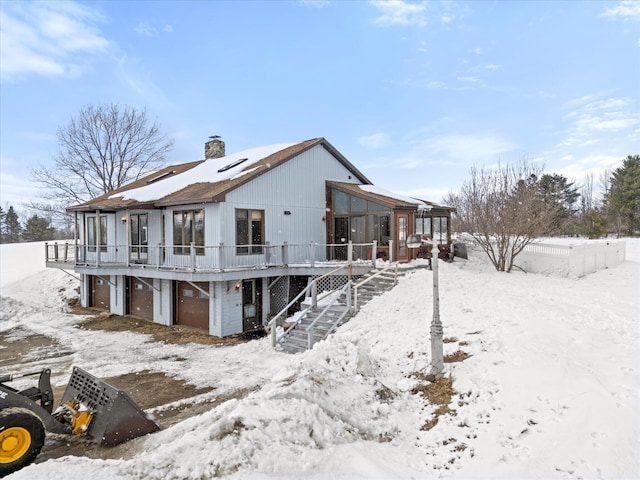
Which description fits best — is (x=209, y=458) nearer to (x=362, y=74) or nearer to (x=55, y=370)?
(x=55, y=370)

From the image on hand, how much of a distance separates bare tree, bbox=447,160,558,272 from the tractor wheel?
18.4 m

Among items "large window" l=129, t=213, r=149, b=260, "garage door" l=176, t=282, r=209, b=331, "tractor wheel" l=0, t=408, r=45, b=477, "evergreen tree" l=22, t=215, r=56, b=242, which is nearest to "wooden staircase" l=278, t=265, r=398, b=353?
"garage door" l=176, t=282, r=209, b=331

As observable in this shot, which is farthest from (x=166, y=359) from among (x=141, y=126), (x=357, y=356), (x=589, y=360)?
(x=141, y=126)

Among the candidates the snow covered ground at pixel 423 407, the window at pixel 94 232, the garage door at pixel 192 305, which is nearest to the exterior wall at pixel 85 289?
the window at pixel 94 232

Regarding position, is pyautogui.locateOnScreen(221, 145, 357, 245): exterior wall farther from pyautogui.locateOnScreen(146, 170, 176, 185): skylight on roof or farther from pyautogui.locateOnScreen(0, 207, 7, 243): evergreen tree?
pyautogui.locateOnScreen(0, 207, 7, 243): evergreen tree

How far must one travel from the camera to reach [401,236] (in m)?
18.2

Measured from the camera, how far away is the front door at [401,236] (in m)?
17.9

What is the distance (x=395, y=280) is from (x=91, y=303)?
60.0 feet

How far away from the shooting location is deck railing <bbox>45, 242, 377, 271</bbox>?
15.3 metres

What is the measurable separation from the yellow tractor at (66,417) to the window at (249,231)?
30.7 ft

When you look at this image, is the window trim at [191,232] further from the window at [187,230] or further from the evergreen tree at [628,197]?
the evergreen tree at [628,197]

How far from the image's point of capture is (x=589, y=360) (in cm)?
712

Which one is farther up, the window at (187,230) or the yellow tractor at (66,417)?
the window at (187,230)

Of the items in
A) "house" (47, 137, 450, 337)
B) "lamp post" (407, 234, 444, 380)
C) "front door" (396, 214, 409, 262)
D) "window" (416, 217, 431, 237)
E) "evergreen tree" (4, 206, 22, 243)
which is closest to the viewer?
"lamp post" (407, 234, 444, 380)
